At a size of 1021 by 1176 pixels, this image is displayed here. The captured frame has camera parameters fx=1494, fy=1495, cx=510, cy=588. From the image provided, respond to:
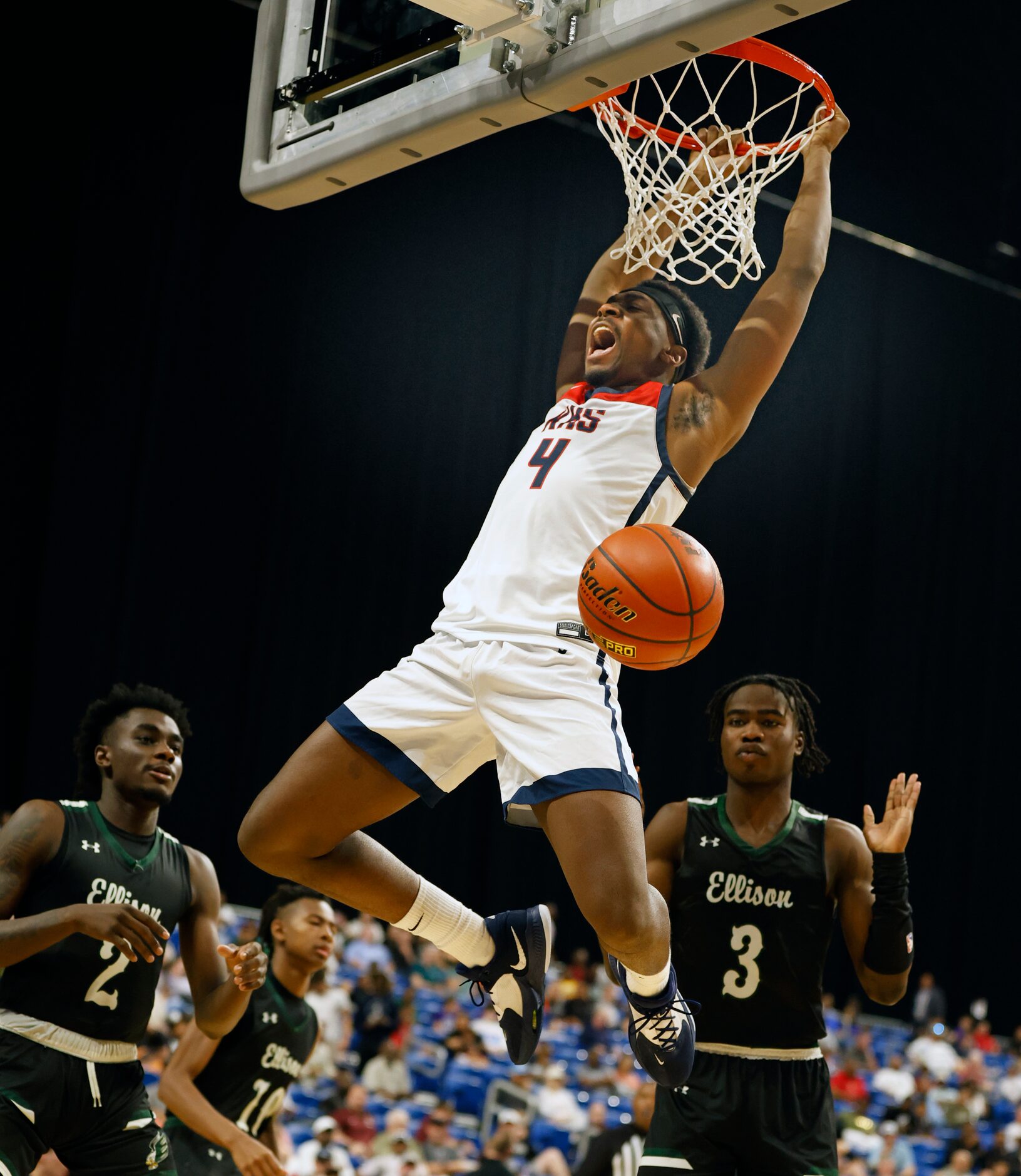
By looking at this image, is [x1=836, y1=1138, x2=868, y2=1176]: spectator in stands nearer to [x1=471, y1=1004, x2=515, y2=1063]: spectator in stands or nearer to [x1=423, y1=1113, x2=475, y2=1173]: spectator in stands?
[x1=471, y1=1004, x2=515, y2=1063]: spectator in stands

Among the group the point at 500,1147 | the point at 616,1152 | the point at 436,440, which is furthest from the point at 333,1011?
the point at 436,440

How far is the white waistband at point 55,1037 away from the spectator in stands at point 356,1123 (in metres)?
6.28


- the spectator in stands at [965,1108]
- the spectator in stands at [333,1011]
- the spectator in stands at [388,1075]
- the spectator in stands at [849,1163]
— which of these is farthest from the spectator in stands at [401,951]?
the spectator in stands at [965,1108]

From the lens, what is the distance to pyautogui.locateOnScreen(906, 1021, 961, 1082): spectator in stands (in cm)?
1845

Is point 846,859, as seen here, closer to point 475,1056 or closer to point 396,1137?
point 396,1137

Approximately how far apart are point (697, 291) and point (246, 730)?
25.2ft

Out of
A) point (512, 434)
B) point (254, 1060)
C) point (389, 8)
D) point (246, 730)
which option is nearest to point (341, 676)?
point (246, 730)

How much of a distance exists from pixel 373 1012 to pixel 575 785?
421 inches

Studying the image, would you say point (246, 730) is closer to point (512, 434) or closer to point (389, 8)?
point (512, 434)

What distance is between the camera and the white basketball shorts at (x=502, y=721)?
13.3ft

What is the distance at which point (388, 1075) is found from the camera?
43.1 feet

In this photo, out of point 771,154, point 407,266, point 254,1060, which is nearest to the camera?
point 771,154

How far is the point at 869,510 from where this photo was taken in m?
22.2

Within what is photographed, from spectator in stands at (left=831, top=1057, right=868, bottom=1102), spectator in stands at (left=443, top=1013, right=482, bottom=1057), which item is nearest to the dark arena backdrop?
spectator in stands at (left=443, top=1013, right=482, bottom=1057)
